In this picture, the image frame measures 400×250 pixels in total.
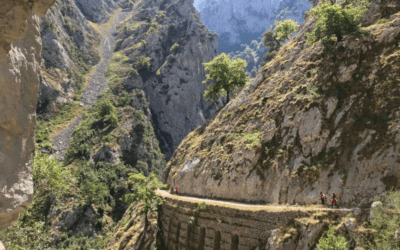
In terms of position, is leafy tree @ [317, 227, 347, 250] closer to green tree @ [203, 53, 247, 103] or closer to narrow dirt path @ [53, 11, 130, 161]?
green tree @ [203, 53, 247, 103]

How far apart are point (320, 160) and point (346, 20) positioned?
15.1m

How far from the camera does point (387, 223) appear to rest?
1458 centimetres

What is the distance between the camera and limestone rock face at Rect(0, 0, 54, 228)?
612cm

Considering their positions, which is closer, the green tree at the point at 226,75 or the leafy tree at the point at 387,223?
the leafy tree at the point at 387,223

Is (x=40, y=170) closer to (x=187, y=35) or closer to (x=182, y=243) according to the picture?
(x=182, y=243)

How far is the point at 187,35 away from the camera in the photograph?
5541 inches

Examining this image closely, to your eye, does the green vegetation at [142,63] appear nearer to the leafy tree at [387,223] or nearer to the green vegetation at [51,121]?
the green vegetation at [51,121]

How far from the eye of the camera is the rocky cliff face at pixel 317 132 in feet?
63.7

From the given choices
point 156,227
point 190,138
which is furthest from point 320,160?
point 190,138

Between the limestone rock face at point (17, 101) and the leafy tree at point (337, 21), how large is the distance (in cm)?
2767

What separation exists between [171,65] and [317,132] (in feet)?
367

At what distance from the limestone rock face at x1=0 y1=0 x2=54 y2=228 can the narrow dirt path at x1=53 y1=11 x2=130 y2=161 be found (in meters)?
69.0

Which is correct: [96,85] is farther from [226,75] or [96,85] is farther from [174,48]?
[226,75]

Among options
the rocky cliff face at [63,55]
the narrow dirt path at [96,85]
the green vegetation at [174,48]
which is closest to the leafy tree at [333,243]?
the narrow dirt path at [96,85]
